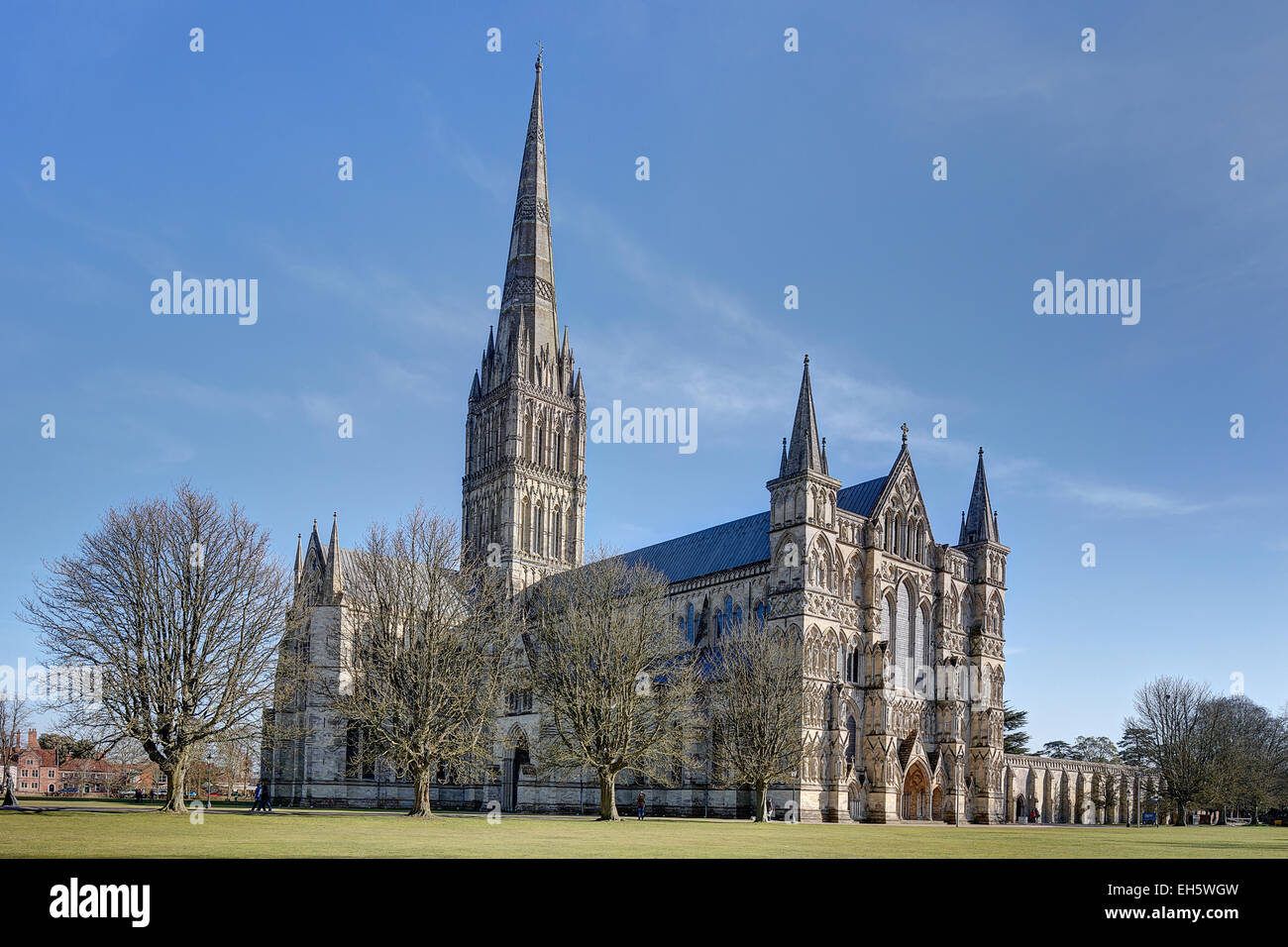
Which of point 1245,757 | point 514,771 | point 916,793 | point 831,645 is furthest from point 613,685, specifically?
point 1245,757

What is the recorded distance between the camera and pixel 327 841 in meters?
25.1

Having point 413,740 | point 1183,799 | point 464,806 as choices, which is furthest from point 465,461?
point 1183,799

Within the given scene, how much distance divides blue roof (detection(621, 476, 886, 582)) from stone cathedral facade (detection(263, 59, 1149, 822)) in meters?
0.14

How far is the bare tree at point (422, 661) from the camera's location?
161 ft

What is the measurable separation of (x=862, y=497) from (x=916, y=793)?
1753 cm

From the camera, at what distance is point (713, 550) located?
69.1m

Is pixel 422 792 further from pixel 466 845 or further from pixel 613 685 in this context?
pixel 466 845

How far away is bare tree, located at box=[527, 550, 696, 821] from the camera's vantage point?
49281 mm

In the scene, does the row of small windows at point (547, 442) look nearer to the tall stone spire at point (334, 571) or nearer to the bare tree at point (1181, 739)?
the tall stone spire at point (334, 571)

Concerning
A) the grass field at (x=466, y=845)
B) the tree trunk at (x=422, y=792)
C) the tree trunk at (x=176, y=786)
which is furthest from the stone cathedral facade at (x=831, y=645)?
the grass field at (x=466, y=845)

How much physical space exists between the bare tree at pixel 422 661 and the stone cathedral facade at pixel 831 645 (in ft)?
16.1

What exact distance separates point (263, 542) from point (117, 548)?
6384mm

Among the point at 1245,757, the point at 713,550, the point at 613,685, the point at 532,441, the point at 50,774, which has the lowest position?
the point at 50,774
